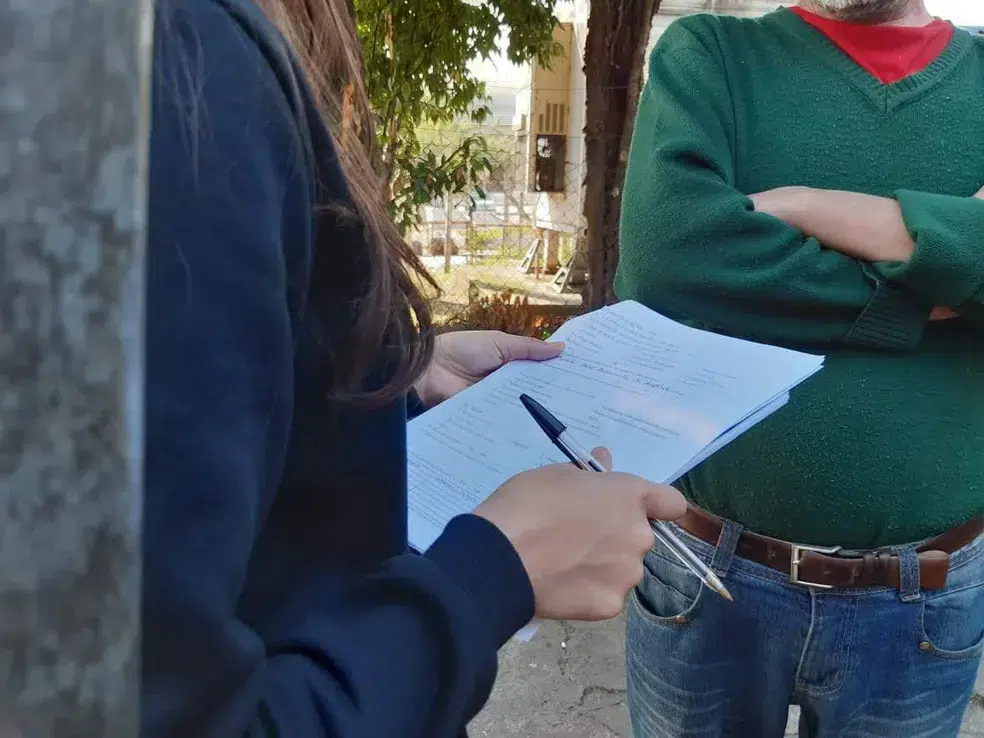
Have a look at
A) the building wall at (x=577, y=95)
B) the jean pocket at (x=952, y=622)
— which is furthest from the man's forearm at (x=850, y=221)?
the building wall at (x=577, y=95)

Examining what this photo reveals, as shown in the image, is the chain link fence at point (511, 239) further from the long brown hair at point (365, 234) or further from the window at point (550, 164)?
the long brown hair at point (365, 234)

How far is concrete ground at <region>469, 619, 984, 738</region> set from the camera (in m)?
2.45

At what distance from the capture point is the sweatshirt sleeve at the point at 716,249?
111 centimetres

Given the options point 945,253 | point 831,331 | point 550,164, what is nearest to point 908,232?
point 945,253

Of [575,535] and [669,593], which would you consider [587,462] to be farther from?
[669,593]

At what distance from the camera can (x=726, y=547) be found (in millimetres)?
1239

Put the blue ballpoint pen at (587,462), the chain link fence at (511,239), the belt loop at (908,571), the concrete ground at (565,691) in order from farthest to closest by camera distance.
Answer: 1. the chain link fence at (511,239)
2. the concrete ground at (565,691)
3. the belt loop at (908,571)
4. the blue ballpoint pen at (587,462)

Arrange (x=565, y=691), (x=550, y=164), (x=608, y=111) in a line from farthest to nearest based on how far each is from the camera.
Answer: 1. (x=550, y=164)
2. (x=608, y=111)
3. (x=565, y=691)

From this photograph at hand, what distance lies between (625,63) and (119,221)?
3897 millimetres

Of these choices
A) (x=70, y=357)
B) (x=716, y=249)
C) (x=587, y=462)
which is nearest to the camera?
(x=70, y=357)

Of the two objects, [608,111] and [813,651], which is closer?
[813,651]

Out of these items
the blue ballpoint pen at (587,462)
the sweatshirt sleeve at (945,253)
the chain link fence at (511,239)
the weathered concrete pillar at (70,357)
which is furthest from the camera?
the chain link fence at (511,239)

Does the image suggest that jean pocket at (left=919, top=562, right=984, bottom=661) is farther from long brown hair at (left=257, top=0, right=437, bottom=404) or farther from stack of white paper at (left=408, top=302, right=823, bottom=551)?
long brown hair at (left=257, top=0, right=437, bottom=404)

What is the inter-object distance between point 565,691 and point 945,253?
199 centimetres
